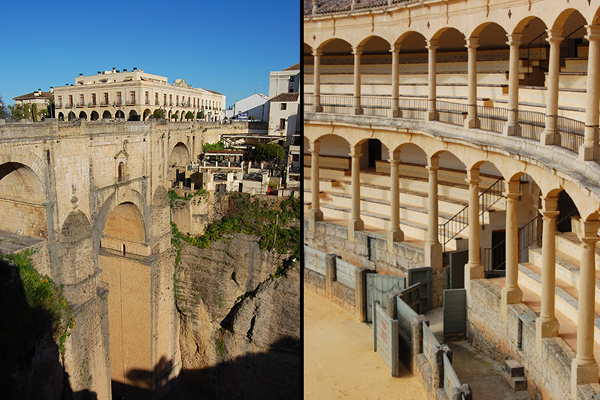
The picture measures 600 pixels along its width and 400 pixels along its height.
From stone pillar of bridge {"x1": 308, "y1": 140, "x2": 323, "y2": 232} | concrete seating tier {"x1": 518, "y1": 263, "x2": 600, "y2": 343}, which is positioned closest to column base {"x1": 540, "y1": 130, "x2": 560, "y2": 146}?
concrete seating tier {"x1": 518, "y1": 263, "x2": 600, "y2": 343}

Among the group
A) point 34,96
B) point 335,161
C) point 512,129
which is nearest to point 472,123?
point 512,129

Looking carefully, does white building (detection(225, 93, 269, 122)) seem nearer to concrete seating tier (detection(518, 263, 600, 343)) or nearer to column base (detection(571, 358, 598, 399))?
concrete seating tier (detection(518, 263, 600, 343))

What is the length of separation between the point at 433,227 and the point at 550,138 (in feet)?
13.3

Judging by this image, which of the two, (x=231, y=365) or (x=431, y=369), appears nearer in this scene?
(x=431, y=369)

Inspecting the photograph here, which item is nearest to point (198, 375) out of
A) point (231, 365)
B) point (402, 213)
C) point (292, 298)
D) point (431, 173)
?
point (231, 365)

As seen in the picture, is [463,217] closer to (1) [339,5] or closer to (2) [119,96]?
(1) [339,5]

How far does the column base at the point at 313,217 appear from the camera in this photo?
14616 millimetres

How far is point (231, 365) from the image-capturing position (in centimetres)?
2131

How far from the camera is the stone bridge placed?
1612cm

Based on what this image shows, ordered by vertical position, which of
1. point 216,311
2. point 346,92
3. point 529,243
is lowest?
point 216,311

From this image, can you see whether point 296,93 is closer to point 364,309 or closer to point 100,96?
point 100,96

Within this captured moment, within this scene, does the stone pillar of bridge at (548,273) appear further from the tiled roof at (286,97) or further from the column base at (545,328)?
the tiled roof at (286,97)

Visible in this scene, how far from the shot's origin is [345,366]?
1021cm

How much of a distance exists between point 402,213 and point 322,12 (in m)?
4.89
